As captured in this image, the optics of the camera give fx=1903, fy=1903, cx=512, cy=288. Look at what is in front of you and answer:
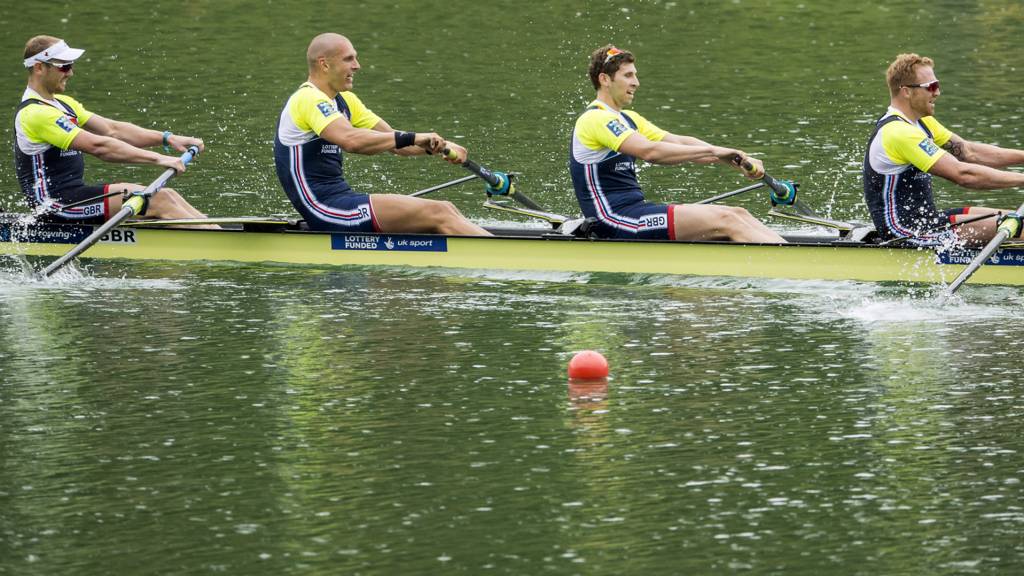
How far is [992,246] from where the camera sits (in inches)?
506

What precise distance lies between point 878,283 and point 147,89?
14758 millimetres

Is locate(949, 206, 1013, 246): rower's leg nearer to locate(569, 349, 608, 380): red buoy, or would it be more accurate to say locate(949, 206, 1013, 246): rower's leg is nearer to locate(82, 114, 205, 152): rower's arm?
locate(569, 349, 608, 380): red buoy

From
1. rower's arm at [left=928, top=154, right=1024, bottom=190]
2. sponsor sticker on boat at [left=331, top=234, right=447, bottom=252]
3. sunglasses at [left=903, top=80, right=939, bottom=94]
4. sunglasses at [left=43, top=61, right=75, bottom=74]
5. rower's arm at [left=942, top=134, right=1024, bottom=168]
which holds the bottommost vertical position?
sponsor sticker on boat at [left=331, top=234, right=447, bottom=252]

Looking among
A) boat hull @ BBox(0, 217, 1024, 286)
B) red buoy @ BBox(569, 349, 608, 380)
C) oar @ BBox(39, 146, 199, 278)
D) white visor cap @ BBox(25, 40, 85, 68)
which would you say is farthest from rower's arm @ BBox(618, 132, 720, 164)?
white visor cap @ BBox(25, 40, 85, 68)

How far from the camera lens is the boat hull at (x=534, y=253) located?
44.3 ft

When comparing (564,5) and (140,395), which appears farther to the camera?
(564,5)

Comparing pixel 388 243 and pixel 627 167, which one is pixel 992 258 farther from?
pixel 388 243

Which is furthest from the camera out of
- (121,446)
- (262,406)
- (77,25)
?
(77,25)

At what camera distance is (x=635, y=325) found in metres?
12.8

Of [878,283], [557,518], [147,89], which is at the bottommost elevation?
[557,518]

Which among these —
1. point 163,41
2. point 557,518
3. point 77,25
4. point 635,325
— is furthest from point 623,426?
point 77,25

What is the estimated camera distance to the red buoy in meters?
11.2

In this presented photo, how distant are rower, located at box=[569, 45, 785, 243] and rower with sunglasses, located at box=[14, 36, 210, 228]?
3.30m

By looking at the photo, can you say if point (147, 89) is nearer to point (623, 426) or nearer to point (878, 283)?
point (878, 283)
